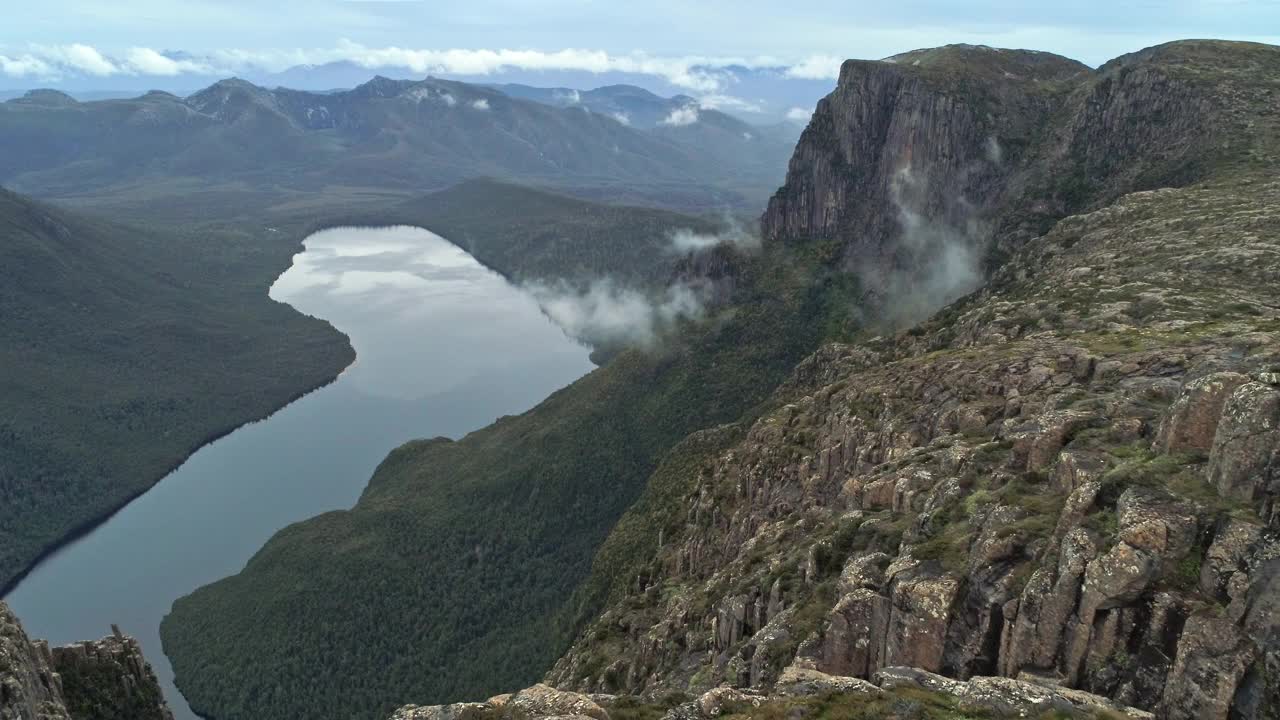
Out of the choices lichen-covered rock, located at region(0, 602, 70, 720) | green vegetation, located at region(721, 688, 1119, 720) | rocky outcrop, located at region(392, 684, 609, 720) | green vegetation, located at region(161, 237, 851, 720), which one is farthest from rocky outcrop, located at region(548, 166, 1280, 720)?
green vegetation, located at region(161, 237, 851, 720)

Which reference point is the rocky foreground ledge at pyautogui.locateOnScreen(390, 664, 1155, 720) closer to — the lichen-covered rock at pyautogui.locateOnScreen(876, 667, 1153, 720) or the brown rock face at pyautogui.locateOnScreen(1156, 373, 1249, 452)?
the lichen-covered rock at pyautogui.locateOnScreen(876, 667, 1153, 720)

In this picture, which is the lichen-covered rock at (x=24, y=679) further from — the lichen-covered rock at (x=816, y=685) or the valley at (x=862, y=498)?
the lichen-covered rock at (x=816, y=685)

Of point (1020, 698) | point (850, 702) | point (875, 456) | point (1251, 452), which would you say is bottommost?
point (875, 456)

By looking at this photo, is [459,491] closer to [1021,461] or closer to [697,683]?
[697,683]

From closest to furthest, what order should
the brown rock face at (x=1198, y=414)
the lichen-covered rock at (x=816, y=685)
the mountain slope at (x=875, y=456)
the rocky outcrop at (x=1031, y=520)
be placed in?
the rocky outcrop at (x=1031, y=520) < the lichen-covered rock at (x=816, y=685) < the brown rock face at (x=1198, y=414) < the mountain slope at (x=875, y=456)

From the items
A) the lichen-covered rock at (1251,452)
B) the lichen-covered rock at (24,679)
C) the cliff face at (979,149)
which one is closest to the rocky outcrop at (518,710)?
the lichen-covered rock at (24,679)

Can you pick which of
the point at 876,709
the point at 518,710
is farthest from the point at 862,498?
the point at 518,710

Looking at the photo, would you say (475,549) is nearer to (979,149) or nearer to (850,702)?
(850,702)
